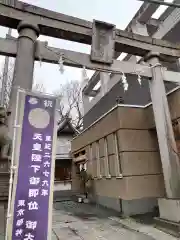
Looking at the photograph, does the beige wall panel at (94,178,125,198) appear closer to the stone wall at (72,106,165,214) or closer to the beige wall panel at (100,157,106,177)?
the stone wall at (72,106,165,214)

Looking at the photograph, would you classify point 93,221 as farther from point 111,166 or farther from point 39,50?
point 39,50

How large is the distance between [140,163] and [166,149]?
2119mm

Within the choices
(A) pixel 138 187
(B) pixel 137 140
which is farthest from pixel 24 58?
(A) pixel 138 187

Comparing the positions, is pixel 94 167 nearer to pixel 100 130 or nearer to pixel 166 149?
pixel 100 130

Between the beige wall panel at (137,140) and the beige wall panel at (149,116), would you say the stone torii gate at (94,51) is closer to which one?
the beige wall panel at (149,116)

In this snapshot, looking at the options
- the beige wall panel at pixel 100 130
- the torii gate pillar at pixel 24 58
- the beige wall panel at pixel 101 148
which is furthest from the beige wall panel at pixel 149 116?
the torii gate pillar at pixel 24 58

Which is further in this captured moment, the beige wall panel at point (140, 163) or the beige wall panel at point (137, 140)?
the beige wall panel at point (137, 140)

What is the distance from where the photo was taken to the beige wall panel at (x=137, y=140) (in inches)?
327

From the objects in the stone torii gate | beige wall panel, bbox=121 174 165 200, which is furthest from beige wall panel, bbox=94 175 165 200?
the stone torii gate

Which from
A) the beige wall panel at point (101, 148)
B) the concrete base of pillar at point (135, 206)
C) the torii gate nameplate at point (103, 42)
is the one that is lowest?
the concrete base of pillar at point (135, 206)

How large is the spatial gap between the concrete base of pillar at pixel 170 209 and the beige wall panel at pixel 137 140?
266 centimetres

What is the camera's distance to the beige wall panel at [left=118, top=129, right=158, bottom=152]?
27.3ft

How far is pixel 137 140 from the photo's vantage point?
336 inches

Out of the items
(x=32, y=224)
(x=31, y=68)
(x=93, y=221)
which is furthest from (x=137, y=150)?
(x=32, y=224)
